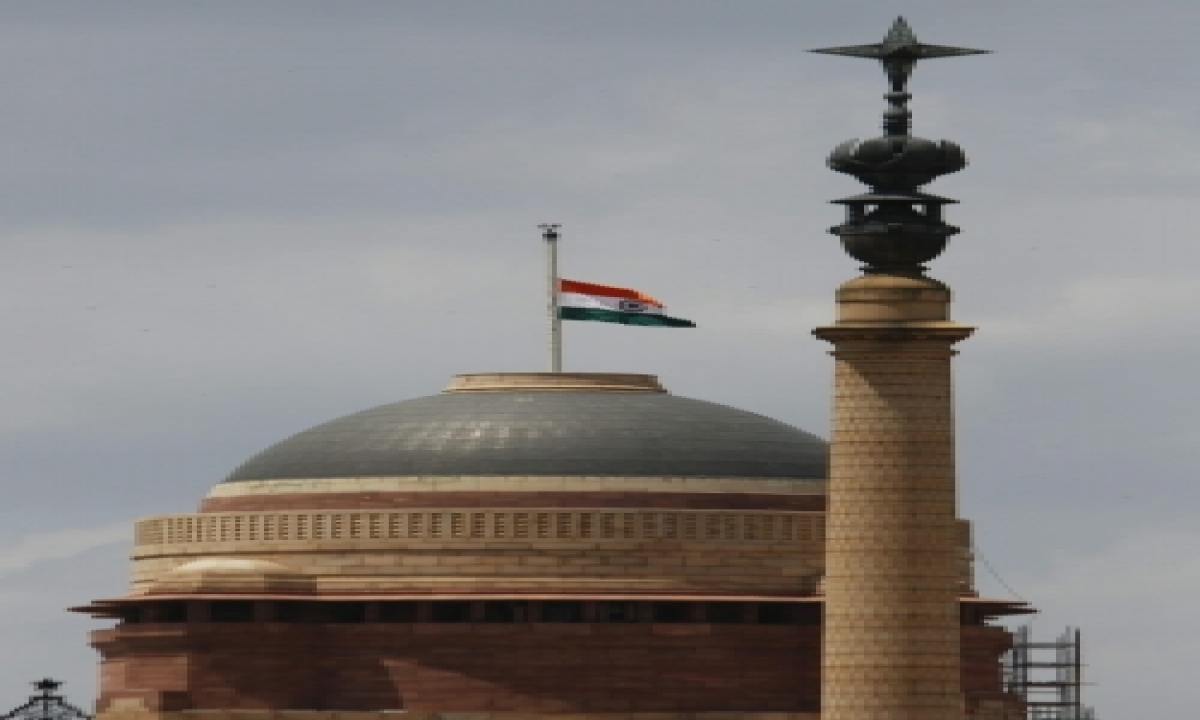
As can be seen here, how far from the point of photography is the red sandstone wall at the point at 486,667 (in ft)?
539

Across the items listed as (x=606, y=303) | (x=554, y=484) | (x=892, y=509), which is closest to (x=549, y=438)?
(x=554, y=484)

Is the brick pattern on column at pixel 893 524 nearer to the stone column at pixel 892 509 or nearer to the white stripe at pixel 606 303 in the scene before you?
the stone column at pixel 892 509

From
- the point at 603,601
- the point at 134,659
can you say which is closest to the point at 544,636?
the point at 603,601

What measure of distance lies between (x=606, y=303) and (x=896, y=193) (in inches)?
753

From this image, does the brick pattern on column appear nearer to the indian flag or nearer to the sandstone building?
the sandstone building

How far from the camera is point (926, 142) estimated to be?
508ft

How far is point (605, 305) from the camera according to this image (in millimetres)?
171750

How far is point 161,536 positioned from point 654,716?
17.7m

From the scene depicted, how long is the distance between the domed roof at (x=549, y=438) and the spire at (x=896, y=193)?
14.3m

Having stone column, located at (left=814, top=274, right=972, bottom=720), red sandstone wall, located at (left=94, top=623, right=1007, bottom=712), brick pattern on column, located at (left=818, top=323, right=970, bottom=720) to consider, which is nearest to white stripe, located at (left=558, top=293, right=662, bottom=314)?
red sandstone wall, located at (left=94, top=623, right=1007, bottom=712)

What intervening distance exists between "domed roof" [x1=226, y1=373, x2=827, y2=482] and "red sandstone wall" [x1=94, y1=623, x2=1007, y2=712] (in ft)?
16.7

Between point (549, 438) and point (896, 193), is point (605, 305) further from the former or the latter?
point (896, 193)

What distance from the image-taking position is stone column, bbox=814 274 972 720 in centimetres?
15212

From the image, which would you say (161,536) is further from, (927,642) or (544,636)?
(927,642)
